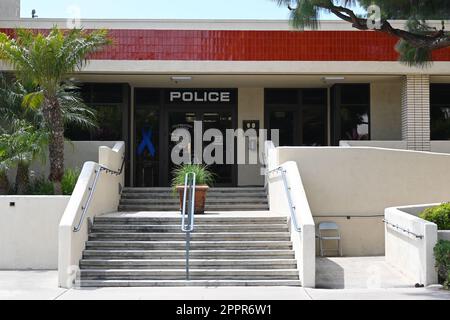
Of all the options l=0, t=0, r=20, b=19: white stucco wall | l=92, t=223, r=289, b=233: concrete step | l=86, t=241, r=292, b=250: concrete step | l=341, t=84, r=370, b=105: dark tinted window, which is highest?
l=0, t=0, r=20, b=19: white stucco wall

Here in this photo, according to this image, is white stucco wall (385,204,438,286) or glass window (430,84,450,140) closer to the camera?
white stucco wall (385,204,438,286)

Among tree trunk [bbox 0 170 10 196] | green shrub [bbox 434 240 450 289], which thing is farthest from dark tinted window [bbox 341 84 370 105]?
tree trunk [bbox 0 170 10 196]

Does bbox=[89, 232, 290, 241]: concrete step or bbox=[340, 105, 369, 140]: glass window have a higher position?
bbox=[340, 105, 369, 140]: glass window

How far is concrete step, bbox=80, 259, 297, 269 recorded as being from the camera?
35.3 ft

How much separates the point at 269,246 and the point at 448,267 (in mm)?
3343

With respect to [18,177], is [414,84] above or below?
above

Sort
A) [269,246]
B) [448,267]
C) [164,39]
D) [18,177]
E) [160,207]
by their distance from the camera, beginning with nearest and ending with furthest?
[448,267], [269,246], [18,177], [160,207], [164,39]

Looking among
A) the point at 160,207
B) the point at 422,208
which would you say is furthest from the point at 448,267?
the point at 160,207

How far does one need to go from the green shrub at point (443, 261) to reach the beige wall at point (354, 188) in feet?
13.6

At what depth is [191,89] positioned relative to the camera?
63.1 feet

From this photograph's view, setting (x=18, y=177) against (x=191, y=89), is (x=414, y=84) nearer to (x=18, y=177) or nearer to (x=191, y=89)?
(x=191, y=89)

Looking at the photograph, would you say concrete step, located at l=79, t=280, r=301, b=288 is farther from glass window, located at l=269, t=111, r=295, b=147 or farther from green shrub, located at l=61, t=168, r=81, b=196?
glass window, located at l=269, t=111, r=295, b=147

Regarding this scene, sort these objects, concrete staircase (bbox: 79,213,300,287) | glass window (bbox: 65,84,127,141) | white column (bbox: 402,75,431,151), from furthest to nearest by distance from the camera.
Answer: glass window (bbox: 65,84,127,141) < white column (bbox: 402,75,431,151) < concrete staircase (bbox: 79,213,300,287)

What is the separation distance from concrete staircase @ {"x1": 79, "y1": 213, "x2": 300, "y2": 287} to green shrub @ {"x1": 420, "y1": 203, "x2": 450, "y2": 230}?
2661 millimetres
